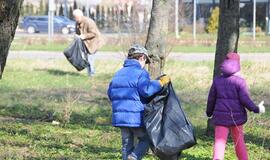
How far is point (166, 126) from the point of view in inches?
245

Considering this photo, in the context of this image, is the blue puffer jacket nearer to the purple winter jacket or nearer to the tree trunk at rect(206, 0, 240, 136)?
the purple winter jacket

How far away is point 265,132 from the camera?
9.62 m

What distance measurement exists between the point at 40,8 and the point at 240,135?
2070 inches

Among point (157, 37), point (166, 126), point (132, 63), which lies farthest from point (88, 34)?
point (166, 126)

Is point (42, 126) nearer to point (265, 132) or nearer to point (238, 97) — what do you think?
point (265, 132)

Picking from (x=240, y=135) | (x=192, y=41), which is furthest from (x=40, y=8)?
(x=240, y=135)

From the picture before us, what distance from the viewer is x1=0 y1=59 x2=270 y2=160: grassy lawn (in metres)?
8.06

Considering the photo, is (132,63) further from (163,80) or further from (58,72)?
(58,72)

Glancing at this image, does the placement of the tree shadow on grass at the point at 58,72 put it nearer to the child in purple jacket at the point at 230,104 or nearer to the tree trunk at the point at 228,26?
the tree trunk at the point at 228,26

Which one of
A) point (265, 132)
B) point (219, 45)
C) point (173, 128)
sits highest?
point (219, 45)

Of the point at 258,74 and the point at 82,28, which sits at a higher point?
the point at 82,28

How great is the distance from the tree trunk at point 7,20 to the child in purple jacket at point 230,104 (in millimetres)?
2287

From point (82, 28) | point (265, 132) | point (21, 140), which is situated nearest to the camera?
point (21, 140)

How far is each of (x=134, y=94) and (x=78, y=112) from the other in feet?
18.4
